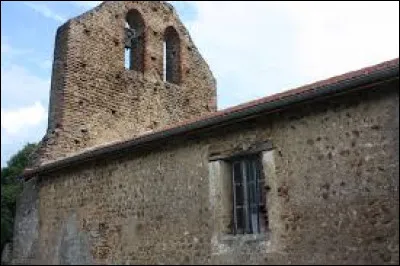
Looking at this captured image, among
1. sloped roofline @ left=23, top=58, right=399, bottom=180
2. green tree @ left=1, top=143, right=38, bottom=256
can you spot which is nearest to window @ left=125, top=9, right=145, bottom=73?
sloped roofline @ left=23, top=58, right=399, bottom=180

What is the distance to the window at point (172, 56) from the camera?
48.7 feet

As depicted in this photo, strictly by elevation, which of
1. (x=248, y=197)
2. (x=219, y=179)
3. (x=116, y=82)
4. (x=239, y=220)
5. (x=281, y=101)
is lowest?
(x=239, y=220)

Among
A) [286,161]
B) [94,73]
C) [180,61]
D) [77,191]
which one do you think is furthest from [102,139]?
[286,161]

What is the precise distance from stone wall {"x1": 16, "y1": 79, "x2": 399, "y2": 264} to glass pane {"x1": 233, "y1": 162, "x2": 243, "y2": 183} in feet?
0.98

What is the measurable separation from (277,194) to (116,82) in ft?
23.1

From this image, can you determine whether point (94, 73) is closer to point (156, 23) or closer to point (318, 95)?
point (156, 23)

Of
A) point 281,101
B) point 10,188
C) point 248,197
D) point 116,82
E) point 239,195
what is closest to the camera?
point 281,101

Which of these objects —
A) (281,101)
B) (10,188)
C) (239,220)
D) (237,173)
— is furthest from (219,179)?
(10,188)

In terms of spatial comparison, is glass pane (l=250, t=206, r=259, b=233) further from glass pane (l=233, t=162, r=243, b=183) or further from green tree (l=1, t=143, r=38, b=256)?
green tree (l=1, t=143, r=38, b=256)

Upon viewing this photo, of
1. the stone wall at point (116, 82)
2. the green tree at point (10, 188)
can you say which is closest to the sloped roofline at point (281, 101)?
the stone wall at point (116, 82)

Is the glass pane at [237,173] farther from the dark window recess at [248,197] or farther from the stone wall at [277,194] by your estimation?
the stone wall at [277,194]

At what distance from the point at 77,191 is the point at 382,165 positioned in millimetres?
5780

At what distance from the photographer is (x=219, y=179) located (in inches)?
316

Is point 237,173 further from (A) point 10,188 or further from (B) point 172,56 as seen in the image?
(A) point 10,188
